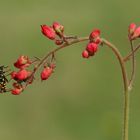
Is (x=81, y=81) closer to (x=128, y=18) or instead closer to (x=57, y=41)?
(x=128, y=18)

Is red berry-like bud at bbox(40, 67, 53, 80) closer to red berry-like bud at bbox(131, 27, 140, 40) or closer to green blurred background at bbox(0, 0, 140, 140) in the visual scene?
red berry-like bud at bbox(131, 27, 140, 40)

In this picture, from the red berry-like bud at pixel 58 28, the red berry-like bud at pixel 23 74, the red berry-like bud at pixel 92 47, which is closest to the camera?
the red berry-like bud at pixel 92 47

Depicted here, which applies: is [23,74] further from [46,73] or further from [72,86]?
[72,86]

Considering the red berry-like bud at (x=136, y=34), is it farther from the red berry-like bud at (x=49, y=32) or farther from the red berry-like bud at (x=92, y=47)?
the red berry-like bud at (x=49, y=32)

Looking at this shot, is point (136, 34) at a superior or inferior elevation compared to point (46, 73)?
superior

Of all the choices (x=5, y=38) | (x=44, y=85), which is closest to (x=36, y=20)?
(x=5, y=38)

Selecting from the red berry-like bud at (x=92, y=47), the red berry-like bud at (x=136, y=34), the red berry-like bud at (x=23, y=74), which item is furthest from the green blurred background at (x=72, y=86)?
the red berry-like bud at (x=92, y=47)

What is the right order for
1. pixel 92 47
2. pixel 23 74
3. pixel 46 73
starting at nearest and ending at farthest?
pixel 92 47
pixel 46 73
pixel 23 74

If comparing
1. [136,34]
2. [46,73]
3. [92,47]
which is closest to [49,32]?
[46,73]

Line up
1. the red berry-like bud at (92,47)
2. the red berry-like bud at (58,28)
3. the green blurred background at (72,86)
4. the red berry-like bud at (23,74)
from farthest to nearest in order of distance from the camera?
the green blurred background at (72,86)
the red berry-like bud at (23,74)
the red berry-like bud at (58,28)
the red berry-like bud at (92,47)
